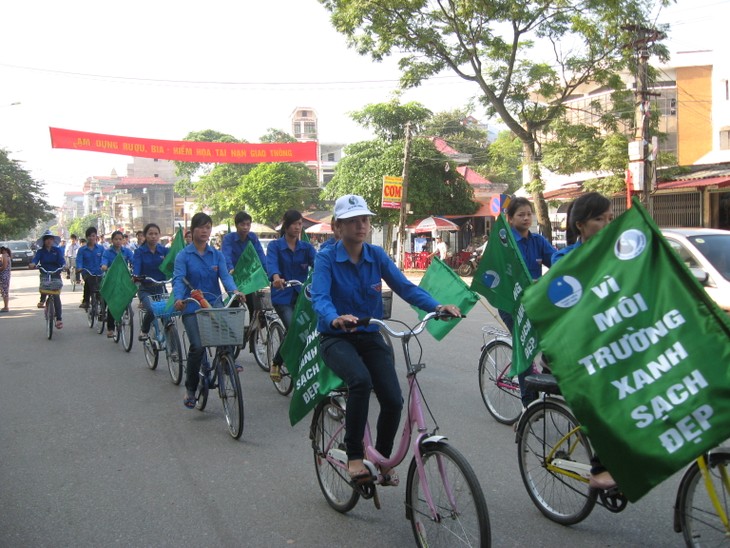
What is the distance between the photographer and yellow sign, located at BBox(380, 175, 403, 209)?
27.5 meters

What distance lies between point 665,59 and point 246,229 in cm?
1576

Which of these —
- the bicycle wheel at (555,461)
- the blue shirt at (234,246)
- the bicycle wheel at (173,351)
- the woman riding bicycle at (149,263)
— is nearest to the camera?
the bicycle wheel at (555,461)

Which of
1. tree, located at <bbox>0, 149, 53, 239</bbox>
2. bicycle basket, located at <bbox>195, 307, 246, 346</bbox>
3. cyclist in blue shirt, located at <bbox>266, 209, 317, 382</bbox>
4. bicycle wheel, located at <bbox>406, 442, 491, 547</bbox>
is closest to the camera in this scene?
bicycle wheel, located at <bbox>406, 442, 491, 547</bbox>

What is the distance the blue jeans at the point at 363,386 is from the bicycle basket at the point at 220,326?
1.89 meters

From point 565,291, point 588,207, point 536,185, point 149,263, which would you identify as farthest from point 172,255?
point 536,185

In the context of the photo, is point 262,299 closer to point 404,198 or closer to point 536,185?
point 536,185

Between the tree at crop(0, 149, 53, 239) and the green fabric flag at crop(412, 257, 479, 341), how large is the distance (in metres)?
45.0

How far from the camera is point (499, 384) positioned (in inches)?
223

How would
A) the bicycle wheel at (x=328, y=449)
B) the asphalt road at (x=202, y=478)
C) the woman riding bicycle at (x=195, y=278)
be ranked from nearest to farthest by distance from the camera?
the asphalt road at (x=202, y=478), the bicycle wheel at (x=328, y=449), the woman riding bicycle at (x=195, y=278)

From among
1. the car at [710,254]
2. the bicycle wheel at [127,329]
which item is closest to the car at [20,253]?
the bicycle wheel at [127,329]

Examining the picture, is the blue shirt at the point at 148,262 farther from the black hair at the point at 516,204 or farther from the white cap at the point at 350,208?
the white cap at the point at 350,208

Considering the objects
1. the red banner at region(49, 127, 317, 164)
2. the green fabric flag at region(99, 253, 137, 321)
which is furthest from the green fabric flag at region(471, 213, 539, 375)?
the red banner at region(49, 127, 317, 164)

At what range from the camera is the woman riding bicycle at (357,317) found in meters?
3.57

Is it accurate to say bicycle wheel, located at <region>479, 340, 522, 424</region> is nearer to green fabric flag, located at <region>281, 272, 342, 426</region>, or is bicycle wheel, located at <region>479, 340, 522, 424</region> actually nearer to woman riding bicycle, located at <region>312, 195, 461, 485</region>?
green fabric flag, located at <region>281, 272, 342, 426</region>
